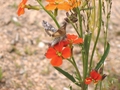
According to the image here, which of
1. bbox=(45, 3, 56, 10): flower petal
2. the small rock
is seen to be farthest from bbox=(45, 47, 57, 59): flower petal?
the small rock

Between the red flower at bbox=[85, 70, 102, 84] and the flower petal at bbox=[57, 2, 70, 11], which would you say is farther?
the red flower at bbox=[85, 70, 102, 84]

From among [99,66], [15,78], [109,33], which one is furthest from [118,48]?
[99,66]

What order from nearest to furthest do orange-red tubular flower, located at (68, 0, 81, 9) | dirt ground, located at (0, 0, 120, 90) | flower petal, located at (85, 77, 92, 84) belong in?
orange-red tubular flower, located at (68, 0, 81, 9), flower petal, located at (85, 77, 92, 84), dirt ground, located at (0, 0, 120, 90)

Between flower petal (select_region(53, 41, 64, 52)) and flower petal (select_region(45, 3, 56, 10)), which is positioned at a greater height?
flower petal (select_region(45, 3, 56, 10))

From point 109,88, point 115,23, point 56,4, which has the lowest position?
point 109,88

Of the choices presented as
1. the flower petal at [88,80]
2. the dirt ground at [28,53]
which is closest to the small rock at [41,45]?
the dirt ground at [28,53]

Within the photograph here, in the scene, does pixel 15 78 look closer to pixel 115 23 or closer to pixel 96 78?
pixel 96 78

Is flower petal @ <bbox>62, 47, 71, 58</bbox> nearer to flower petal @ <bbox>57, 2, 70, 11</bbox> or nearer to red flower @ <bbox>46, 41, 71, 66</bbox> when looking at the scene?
red flower @ <bbox>46, 41, 71, 66</bbox>
